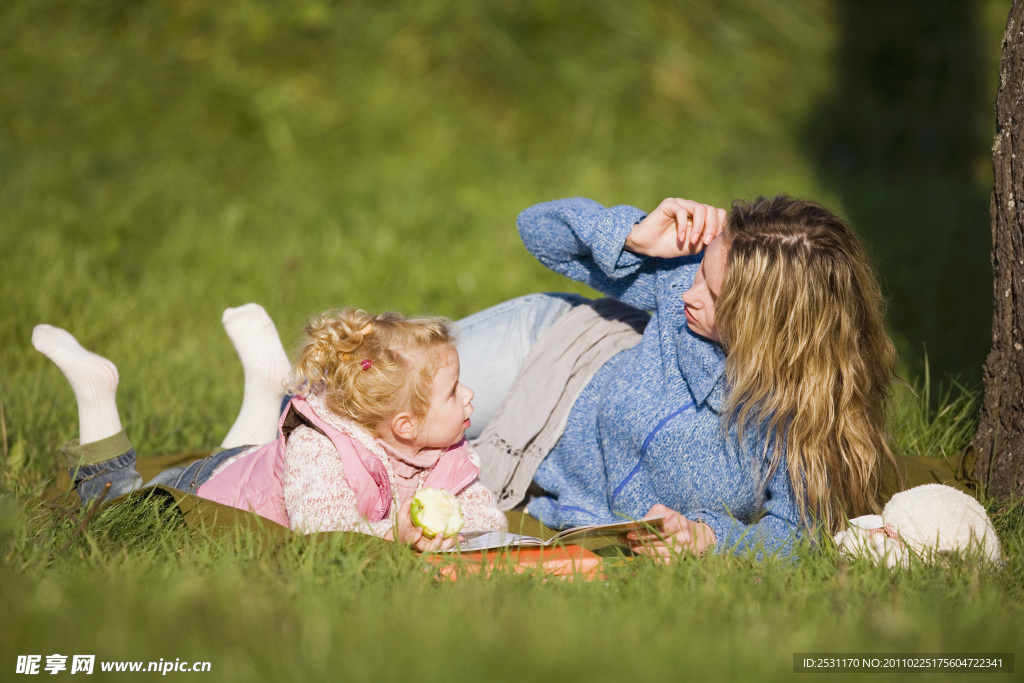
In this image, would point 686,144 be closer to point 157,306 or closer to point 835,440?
point 157,306

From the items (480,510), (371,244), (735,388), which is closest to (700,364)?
(735,388)

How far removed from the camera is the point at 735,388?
268cm

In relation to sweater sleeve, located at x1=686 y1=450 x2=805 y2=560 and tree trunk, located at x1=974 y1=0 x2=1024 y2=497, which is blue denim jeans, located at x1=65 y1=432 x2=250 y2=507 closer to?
sweater sleeve, located at x1=686 y1=450 x2=805 y2=560

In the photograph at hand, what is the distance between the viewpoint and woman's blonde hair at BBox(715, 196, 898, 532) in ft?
8.64

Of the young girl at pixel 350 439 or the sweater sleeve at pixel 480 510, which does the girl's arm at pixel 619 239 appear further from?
the sweater sleeve at pixel 480 510

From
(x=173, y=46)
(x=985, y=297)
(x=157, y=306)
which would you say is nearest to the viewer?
(x=157, y=306)

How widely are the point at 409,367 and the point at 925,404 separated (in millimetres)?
2109

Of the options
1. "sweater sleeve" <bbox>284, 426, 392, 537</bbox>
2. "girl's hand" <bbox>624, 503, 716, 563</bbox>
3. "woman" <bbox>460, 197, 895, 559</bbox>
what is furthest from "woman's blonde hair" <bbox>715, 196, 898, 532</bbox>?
"sweater sleeve" <bbox>284, 426, 392, 537</bbox>

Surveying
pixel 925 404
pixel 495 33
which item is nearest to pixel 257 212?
pixel 495 33

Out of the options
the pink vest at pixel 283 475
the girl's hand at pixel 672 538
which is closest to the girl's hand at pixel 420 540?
the pink vest at pixel 283 475

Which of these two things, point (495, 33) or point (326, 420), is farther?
point (495, 33)

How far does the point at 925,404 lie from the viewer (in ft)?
12.0

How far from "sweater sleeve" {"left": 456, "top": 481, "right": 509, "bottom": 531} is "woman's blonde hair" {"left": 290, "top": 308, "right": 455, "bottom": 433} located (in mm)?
290

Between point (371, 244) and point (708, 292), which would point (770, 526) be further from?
→ point (371, 244)
